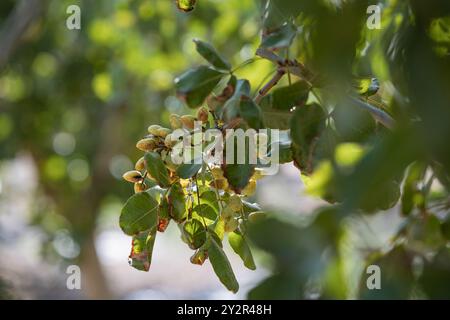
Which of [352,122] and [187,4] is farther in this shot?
[187,4]

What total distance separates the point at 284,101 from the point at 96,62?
2.07 m

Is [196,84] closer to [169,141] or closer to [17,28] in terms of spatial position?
[169,141]

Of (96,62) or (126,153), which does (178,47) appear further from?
(126,153)

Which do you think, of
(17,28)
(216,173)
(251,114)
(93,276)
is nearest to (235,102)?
(251,114)

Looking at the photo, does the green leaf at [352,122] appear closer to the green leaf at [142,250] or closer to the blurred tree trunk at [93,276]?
the green leaf at [142,250]

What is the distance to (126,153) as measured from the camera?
9.84ft

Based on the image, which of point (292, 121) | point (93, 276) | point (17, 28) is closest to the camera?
point (292, 121)

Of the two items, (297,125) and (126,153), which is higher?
(126,153)

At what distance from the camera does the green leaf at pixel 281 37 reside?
45 centimetres

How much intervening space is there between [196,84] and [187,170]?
73 mm

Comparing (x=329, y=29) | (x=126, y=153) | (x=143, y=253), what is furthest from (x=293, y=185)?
(x=329, y=29)

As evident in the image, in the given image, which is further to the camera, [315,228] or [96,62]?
[96,62]

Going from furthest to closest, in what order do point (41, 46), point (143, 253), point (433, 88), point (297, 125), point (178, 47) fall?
point (41, 46) < point (178, 47) < point (143, 253) < point (297, 125) < point (433, 88)

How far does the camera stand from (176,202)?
1.79ft
